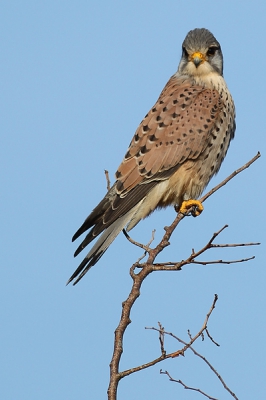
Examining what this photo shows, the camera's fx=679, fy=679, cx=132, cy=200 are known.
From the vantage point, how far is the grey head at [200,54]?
526cm

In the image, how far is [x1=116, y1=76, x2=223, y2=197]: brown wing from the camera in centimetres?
473

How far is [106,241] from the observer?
4.07 m

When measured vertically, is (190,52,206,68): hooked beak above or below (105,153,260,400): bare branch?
above

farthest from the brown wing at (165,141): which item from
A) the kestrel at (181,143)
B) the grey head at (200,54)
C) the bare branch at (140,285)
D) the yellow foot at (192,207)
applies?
the bare branch at (140,285)

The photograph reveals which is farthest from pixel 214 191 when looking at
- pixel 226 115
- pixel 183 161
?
pixel 226 115

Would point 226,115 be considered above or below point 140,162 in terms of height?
above

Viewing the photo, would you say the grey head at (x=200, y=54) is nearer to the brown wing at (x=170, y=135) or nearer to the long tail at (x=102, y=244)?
the brown wing at (x=170, y=135)

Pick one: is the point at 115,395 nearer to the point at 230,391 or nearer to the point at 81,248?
the point at 230,391

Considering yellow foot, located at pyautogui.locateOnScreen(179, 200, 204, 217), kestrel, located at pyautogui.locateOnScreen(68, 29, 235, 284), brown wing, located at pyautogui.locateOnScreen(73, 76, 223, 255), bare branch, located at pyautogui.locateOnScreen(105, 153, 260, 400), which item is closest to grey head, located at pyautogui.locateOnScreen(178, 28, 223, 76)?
kestrel, located at pyautogui.locateOnScreen(68, 29, 235, 284)

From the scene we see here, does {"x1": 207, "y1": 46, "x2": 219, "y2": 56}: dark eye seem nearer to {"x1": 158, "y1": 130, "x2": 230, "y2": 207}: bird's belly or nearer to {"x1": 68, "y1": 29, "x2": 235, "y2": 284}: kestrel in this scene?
{"x1": 68, "y1": 29, "x2": 235, "y2": 284}: kestrel

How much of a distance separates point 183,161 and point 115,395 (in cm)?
268

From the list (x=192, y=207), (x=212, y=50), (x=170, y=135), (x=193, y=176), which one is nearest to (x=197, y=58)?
(x=212, y=50)

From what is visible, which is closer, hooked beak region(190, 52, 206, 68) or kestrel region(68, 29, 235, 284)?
kestrel region(68, 29, 235, 284)

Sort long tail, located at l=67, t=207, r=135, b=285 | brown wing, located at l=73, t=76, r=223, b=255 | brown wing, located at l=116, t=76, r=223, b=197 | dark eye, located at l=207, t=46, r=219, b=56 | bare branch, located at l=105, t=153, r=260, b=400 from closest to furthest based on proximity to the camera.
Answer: bare branch, located at l=105, t=153, r=260, b=400 < long tail, located at l=67, t=207, r=135, b=285 < brown wing, located at l=73, t=76, r=223, b=255 < brown wing, located at l=116, t=76, r=223, b=197 < dark eye, located at l=207, t=46, r=219, b=56
